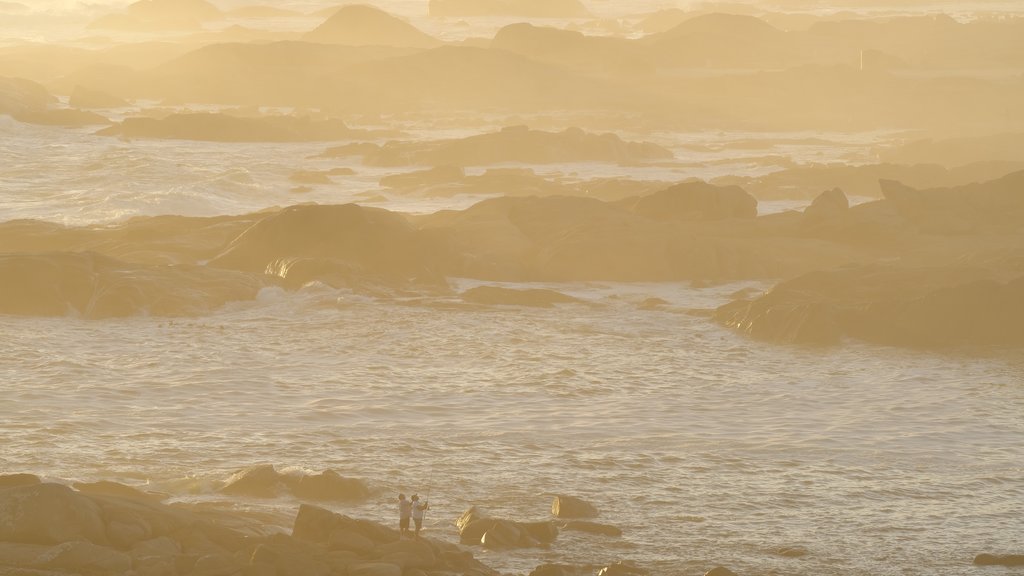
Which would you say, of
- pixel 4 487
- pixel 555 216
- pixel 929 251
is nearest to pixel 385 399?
pixel 4 487

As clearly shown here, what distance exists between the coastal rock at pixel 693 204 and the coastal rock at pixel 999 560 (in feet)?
126

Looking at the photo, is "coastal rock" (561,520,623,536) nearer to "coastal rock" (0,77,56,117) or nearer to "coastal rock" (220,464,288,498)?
"coastal rock" (220,464,288,498)

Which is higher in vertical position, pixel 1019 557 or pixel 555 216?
pixel 555 216

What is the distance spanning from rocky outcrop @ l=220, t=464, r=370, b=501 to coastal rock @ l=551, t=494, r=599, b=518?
3.88 m

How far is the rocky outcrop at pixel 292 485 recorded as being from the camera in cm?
2972

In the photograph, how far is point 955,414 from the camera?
3962 centimetres

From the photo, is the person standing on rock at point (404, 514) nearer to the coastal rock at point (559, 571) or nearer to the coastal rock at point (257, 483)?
the coastal rock at point (559, 571)

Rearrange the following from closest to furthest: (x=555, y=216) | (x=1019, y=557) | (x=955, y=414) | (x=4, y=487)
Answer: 1. (x=4, y=487)
2. (x=1019, y=557)
3. (x=955, y=414)
4. (x=555, y=216)

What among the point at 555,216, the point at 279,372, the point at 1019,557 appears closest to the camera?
the point at 1019,557

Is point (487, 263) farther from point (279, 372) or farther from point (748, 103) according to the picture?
point (748, 103)

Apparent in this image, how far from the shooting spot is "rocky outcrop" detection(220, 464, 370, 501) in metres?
29.7

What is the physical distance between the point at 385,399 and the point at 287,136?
7639 centimetres

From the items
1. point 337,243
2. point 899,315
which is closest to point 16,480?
point 899,315

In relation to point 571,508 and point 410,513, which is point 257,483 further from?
point 571,508
